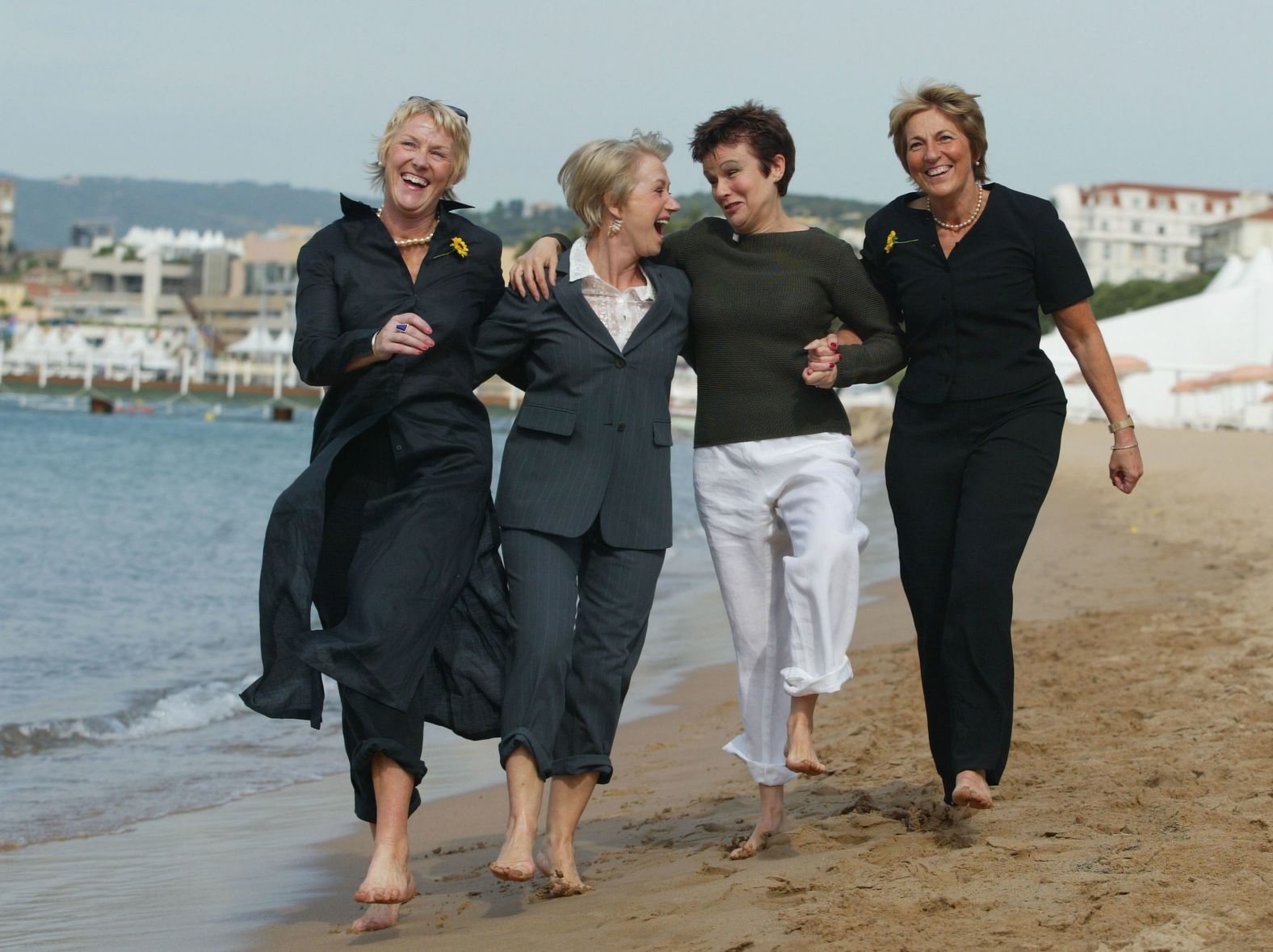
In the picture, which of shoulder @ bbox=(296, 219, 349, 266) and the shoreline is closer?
the shoreline

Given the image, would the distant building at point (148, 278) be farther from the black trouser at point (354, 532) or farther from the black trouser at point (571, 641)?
the black trouser at point (571, 641)

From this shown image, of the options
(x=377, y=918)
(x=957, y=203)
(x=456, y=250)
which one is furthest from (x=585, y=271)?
(x=377, y=918)

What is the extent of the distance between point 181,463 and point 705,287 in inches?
1620

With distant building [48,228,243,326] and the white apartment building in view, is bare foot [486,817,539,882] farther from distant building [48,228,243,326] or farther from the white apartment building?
distant building [48,228,243,326]

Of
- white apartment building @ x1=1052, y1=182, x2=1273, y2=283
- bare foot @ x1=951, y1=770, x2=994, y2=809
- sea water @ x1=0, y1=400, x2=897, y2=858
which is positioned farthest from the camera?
white apartment building @ x1=1052, y1=182, x2=1273, y2=283

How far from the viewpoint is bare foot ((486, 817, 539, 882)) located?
3.81m

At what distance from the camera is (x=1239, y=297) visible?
42875 mm

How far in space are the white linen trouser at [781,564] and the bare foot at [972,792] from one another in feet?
1.30

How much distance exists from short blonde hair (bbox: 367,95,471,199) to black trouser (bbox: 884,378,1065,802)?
1.40 m

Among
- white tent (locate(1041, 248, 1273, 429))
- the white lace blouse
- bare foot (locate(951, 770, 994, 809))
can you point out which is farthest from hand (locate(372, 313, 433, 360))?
white tent (locate(1041, 248, 1273, 429))

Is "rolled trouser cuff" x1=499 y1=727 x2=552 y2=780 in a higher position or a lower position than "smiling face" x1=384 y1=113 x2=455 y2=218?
lower

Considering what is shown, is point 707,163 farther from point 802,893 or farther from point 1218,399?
point 1218,399

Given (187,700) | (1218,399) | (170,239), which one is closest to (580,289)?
(187,700)

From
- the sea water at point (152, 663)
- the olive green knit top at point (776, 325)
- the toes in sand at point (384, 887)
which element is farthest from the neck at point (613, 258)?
the sea water at point (152, 663)
